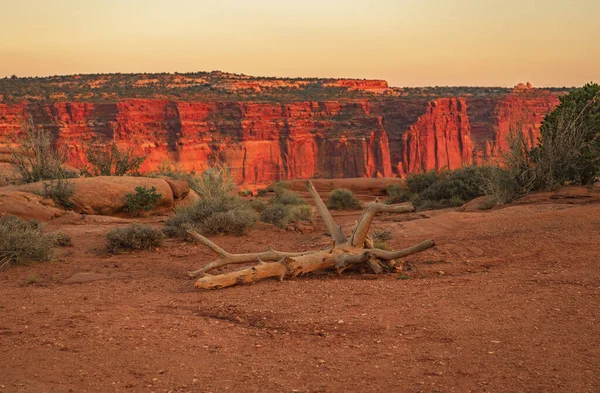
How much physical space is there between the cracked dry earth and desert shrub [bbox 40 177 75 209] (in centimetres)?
675

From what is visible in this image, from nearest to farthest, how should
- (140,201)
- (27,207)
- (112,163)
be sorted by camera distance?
1. (27,207)
2. (140,201)
3. (112,163)

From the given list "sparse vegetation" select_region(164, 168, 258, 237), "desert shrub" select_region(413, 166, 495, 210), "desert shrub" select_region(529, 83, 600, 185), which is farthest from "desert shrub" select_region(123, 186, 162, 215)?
"desert shrub" select_region(529, 83, 600, 185)

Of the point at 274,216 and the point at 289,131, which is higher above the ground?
the point at 289,131

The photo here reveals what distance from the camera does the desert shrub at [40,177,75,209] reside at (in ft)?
48.3

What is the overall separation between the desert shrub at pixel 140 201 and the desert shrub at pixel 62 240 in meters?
5.24

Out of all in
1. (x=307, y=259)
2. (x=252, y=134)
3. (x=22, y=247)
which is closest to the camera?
(x=307, y=259)

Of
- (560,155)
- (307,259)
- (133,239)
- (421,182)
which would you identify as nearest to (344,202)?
(421,182)

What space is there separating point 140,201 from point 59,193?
2.08 metres

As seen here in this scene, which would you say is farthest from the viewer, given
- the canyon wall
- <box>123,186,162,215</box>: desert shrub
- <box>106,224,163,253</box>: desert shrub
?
the canyon wall

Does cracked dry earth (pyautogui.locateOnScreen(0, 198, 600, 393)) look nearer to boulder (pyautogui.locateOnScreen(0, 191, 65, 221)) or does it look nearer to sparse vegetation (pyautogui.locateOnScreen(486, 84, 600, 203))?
boulder (pyautogui.locateOnScreen(0, 191, 65, 221))

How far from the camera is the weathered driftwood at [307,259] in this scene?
6.75 meters

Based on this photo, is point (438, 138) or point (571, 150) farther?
point (438, 138)

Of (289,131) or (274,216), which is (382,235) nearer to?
(274,216)

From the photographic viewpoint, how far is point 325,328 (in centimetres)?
501
